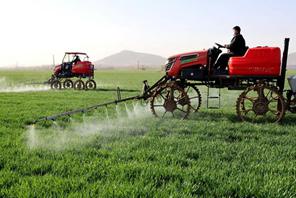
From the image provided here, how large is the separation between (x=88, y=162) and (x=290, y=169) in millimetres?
2974

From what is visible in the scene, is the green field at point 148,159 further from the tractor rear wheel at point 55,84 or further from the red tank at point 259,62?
the tractor rear wheel at point 55,84

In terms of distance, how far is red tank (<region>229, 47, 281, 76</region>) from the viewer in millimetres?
8375

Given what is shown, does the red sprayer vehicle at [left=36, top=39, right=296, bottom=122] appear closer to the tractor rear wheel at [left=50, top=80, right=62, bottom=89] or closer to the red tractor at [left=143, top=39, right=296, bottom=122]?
the red tractor at [left=143, top=39, right=296, bottom=122]

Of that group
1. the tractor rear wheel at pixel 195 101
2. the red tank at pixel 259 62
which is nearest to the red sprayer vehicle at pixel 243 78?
the red tank at pixel 259 62

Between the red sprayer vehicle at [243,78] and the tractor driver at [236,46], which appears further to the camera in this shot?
the tractor driver at [236,46]

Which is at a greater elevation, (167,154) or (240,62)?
(240,62)

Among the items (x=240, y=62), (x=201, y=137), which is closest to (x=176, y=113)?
(x=240, y=62)

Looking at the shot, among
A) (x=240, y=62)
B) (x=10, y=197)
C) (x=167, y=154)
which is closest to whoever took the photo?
(x=10, y=197)

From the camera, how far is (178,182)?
4.34 meters

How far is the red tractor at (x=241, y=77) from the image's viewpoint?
332 inches

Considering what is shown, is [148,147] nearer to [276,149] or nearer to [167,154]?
[167,154]

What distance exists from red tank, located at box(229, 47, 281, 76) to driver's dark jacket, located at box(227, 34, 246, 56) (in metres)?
0.48

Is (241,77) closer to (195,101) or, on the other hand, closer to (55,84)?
(195,101)

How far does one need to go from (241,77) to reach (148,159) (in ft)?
14.4
